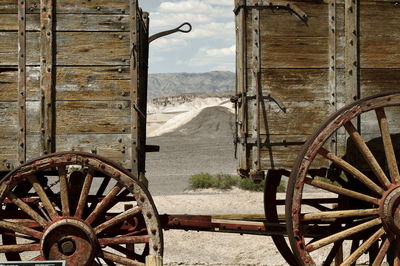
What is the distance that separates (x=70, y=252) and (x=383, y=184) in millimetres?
2359

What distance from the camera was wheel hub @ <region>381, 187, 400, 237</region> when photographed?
14.2 ft

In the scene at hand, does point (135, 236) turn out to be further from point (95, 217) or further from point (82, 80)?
point (82, 80)

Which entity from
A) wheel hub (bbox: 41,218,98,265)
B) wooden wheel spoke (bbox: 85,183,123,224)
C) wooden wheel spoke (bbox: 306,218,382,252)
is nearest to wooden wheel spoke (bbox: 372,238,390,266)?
wooden wheel spoke (bbox: 306,218,382,252)

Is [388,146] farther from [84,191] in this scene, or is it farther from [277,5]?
[84,191]

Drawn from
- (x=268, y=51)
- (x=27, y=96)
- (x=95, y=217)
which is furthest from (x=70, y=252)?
(x=268, y=51)

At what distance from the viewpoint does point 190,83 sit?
145 meters

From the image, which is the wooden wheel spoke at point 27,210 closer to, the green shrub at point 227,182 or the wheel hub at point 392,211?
the wheel hub at point 392,211

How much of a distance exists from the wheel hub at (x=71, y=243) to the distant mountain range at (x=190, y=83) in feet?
399

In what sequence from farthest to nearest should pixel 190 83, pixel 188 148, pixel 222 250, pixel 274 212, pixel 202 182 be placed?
pixel 190 83 → pixel 188 148 → pixel 202 182 → pixel 222 250 → pixel 274 212

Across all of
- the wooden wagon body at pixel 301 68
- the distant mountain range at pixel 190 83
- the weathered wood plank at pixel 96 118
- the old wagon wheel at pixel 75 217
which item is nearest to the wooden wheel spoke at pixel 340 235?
the wooden wagon body at pixel 301 68

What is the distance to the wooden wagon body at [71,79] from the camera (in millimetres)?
4637

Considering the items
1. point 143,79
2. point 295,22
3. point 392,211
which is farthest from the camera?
point 143,79

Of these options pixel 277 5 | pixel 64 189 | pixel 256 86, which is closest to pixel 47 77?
pixel 64 189

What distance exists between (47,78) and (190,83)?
140469 millimetres
